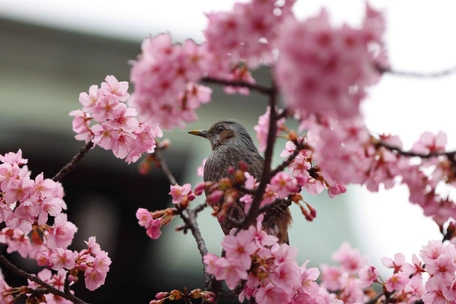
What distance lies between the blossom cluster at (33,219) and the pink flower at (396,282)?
941 mm

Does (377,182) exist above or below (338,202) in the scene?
below

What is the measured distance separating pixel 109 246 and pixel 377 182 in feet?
16.6

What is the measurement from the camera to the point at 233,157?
2.65m

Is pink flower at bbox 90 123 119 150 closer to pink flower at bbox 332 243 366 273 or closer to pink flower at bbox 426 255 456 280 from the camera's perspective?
pink flower at bbox 426 255 456 280

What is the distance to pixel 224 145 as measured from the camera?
281cm

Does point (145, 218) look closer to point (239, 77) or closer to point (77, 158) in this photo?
point (77, 158)

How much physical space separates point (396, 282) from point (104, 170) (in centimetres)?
460

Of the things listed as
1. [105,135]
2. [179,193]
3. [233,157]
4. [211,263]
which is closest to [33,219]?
[105,135]

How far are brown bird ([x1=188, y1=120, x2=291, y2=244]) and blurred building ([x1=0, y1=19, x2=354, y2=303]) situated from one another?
2845 millimetres

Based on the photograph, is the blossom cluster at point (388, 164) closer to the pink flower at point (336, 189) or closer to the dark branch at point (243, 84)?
the dark branch at point (243, 84)

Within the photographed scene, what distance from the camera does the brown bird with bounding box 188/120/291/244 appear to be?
7.55 feet

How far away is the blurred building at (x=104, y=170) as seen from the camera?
19.2 feet

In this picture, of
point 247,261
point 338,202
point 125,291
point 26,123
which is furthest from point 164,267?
point 247,261

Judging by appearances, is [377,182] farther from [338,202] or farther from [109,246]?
[338,202]
